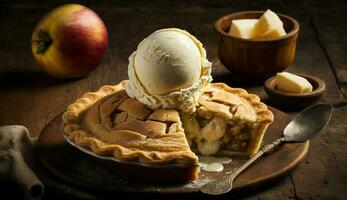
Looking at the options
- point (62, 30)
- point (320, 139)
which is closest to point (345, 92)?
point (320, 139)

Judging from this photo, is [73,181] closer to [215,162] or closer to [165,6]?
[215,162]

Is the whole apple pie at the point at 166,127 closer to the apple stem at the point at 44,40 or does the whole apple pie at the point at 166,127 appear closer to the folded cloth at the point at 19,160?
the folded cloth at the point at 19,160

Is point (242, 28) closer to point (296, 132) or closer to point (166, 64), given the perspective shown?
point (296, 132)

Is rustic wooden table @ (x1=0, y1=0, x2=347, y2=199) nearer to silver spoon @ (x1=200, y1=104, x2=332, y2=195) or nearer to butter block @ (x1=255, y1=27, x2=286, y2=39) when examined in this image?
silver spoon @ (x1=200, y1=104, x2=332, y2=195)

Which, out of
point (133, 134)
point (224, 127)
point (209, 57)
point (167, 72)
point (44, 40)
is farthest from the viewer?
point (209, 57)

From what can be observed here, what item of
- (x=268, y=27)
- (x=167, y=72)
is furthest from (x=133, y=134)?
(x=268, y=27)

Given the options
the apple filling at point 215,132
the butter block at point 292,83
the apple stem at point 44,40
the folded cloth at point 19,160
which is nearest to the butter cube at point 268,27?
the butter block at point 292,83
